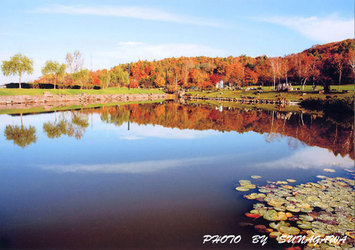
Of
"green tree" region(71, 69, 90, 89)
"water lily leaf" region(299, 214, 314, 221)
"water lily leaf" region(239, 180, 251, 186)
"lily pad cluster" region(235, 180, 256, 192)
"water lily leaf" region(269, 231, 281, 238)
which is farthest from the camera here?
"green tree" region(71, 69, 90, 89)

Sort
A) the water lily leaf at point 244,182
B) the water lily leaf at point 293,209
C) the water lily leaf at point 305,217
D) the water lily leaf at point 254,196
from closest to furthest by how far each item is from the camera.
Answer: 1. the water lily leaf at point 305,217
2. the water lily leaf at point 293,209
3. the water lily leaf at point 254,196
4. the water lily leaf at point 244,182

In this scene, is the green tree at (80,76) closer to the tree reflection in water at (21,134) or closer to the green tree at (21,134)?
the tree reflection in water at (21,134)

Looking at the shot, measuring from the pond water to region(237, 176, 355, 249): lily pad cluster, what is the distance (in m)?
0.40

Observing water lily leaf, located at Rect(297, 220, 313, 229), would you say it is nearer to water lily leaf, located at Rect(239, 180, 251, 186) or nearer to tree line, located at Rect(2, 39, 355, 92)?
water lily leaf, located at Rect(239, 180, 251, 186)

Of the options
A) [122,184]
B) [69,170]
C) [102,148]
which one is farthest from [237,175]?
[102,148]

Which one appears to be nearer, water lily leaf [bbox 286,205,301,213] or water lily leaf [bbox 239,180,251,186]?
water lily leaf [bbox 286,205,301,213]

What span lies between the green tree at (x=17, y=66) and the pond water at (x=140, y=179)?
112 ft

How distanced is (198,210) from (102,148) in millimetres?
7411

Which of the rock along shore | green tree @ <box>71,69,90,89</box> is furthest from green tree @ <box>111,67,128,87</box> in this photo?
green tree @ <box>71,69,90,89</box>

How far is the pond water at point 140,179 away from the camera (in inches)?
211

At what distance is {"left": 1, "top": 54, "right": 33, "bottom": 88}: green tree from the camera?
4541cm

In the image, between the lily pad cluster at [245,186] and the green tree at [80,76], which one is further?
the green tree at [80,76]

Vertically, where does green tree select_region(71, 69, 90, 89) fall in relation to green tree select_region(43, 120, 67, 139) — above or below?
above

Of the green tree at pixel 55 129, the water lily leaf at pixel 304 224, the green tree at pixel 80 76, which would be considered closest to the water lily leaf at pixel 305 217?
the water lily leaf at pixel 304 224
